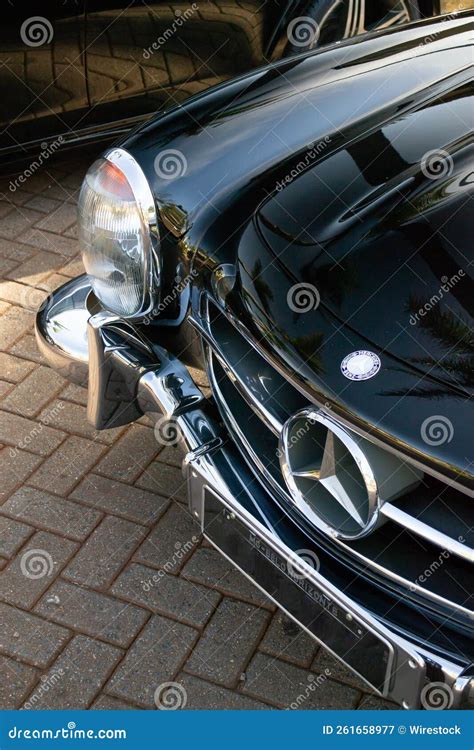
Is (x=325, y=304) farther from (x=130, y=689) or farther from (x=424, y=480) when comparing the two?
(x=130, y=689)

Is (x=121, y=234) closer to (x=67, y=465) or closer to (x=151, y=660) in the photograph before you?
(x=67, y=465)

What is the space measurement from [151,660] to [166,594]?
215mm

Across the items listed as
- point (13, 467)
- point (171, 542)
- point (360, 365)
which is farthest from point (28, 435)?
point (360, 365)

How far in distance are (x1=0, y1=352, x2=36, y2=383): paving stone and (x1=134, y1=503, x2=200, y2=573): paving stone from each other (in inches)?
33.1

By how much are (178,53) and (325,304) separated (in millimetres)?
2489

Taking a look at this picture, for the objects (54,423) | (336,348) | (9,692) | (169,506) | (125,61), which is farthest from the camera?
(125,61)

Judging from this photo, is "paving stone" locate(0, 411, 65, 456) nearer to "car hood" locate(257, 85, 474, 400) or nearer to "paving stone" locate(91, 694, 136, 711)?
"paving stone" locate(91, 694, 136, 711)

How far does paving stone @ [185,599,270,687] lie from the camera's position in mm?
2289

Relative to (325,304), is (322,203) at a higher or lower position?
higher

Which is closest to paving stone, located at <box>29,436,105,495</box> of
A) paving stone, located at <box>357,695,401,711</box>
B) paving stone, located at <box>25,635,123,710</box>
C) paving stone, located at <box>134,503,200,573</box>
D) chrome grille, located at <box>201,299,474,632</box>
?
paving stone, located at <box>134,503,200,573</box>

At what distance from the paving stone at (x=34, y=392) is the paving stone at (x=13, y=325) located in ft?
0.67

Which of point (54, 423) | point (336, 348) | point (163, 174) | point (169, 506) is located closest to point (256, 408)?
point (336, 348)

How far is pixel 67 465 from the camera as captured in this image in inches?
113

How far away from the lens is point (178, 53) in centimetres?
400
